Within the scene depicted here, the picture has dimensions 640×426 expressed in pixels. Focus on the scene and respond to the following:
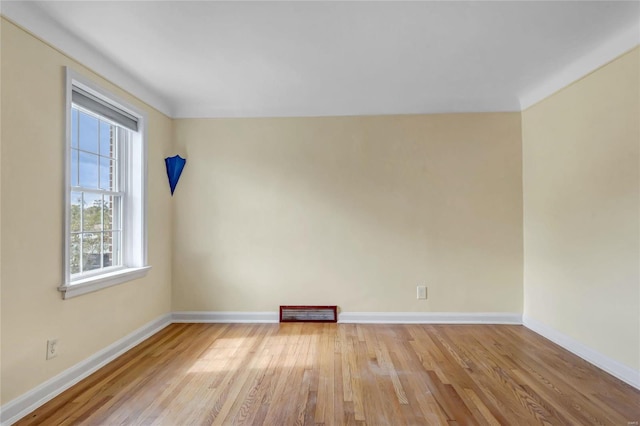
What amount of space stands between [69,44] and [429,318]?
384 centimetres

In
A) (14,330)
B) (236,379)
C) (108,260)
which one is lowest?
(236,379)

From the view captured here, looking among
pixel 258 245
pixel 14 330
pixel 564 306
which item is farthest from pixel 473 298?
pixel 14 330

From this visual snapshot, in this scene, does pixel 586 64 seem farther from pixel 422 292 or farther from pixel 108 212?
pixel 108 212

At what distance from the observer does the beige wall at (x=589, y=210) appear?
6.76 feet

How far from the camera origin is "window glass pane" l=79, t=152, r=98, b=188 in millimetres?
2291

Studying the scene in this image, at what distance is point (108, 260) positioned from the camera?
2611 millimetres

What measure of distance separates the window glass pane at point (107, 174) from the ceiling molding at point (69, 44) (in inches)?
25.4

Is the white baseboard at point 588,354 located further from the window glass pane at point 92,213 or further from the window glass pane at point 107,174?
the window glass pane at point 107,174

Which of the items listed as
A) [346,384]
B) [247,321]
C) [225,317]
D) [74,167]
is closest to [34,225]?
[74,167]

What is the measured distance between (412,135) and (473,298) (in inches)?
73.6

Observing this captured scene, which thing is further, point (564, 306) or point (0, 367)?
point (564, 306)

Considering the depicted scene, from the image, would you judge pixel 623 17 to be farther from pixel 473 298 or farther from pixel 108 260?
pixel 108 260

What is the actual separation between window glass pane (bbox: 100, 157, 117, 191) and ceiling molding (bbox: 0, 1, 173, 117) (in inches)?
25.4

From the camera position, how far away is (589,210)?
238cm
